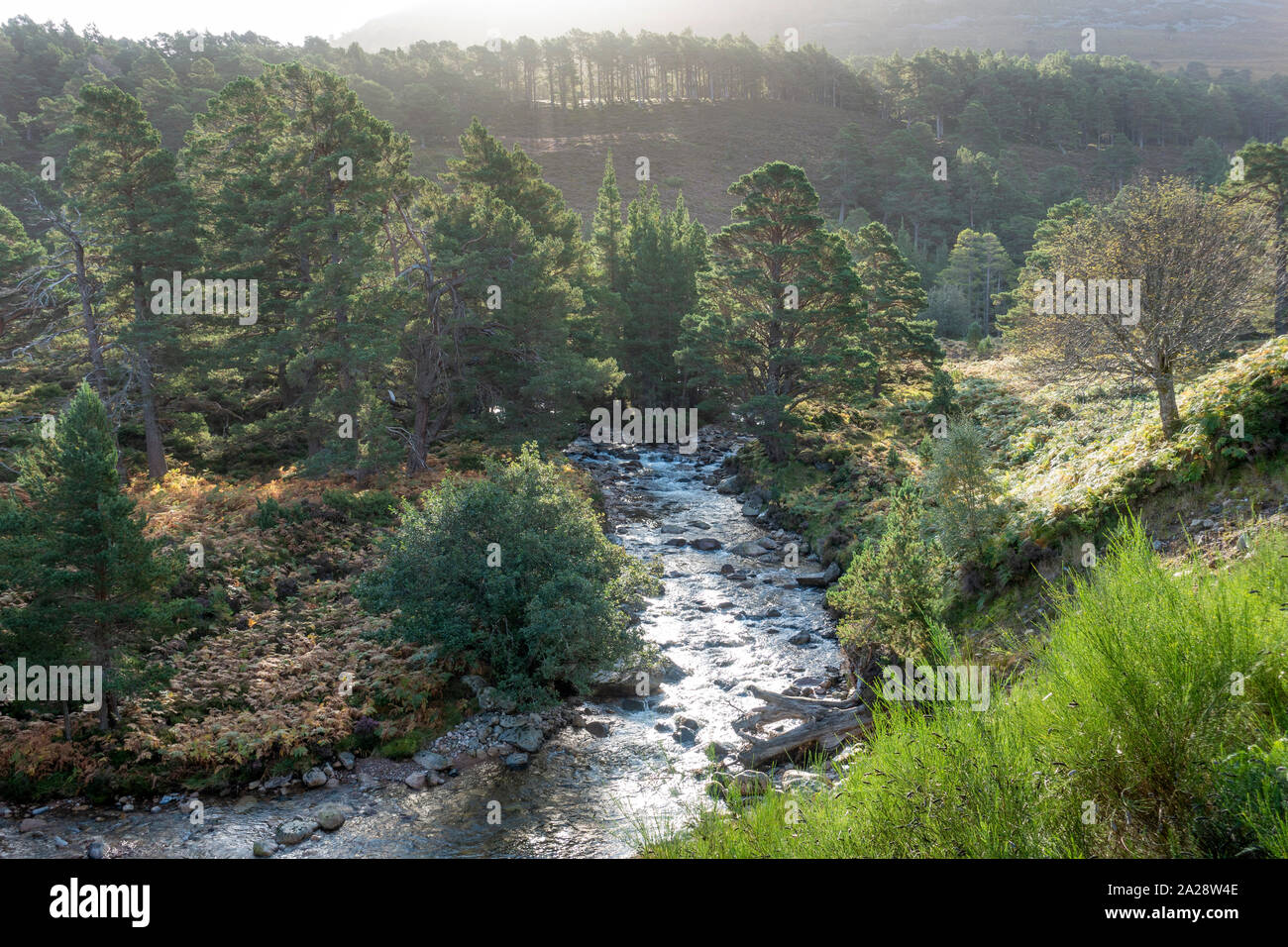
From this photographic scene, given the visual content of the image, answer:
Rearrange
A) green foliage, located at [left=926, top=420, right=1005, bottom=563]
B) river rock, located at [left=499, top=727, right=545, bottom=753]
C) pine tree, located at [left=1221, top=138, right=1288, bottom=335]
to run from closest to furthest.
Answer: river rock, located at [left=499, top=727, right=545, bottom=753] → green foliage, located at [left=926, top=420, right=1005, bottom=563] → pine tree, located at [left=1221, top=138, right=1288, bottom=335]

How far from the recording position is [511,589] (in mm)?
14594

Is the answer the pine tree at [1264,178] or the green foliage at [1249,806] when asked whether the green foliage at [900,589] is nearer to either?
the green foliage at [1249,806]

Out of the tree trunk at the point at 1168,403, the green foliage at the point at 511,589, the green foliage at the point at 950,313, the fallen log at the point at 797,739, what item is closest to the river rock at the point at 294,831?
the green foliage at the point at 511,589

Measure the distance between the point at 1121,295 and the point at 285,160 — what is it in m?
26.2

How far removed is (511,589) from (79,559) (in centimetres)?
743

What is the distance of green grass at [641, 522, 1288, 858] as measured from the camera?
9.82 ft

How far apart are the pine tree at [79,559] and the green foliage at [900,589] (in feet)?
42.4

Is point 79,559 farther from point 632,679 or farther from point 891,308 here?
point 891,308

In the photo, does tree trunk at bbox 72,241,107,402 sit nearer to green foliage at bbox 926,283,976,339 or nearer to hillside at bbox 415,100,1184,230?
green foliage at bbox 926,283,976,339

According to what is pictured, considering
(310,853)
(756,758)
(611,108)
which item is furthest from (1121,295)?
(611,108)

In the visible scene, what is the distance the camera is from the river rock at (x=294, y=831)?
10570 millimetres

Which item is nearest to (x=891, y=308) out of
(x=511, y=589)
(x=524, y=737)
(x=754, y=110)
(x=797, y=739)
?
(x=511, y=589)

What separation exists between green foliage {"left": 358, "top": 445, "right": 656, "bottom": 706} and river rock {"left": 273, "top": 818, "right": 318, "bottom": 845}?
14.2 ft

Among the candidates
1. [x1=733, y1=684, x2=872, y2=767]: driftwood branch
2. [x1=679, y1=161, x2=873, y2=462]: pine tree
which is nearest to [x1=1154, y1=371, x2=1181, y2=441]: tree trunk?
[x1=733, y1=684, x2=872, y2=767]: driftwood branch
